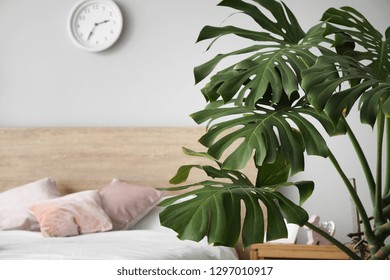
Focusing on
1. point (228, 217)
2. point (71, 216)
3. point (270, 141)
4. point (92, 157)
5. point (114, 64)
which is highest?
point (114, 64)

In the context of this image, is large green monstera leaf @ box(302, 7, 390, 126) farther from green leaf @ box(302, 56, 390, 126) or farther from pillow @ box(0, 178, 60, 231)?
pillow @ box(0, 178, 60, 231)

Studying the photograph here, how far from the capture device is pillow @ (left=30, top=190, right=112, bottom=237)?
3727 millimetres

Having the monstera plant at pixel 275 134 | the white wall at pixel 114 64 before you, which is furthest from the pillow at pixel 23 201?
the monstera plant at pixel 275 134

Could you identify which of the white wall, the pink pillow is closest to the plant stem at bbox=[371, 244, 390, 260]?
the pink pillow

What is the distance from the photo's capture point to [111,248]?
286 cm

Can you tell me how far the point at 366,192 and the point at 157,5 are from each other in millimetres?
1937

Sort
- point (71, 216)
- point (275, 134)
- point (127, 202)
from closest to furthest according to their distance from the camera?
point (275, 134), point (71, 216), point (127, 202)

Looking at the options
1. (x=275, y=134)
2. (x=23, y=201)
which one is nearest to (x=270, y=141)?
(x=275, y=134)

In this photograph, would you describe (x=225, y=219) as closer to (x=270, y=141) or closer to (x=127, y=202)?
(x=270, y=141)

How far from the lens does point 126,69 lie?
14.8 ft

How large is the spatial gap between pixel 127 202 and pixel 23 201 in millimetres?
680

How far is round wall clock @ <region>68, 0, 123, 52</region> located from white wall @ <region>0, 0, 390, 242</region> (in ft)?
0.23

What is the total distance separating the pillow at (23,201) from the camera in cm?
399
